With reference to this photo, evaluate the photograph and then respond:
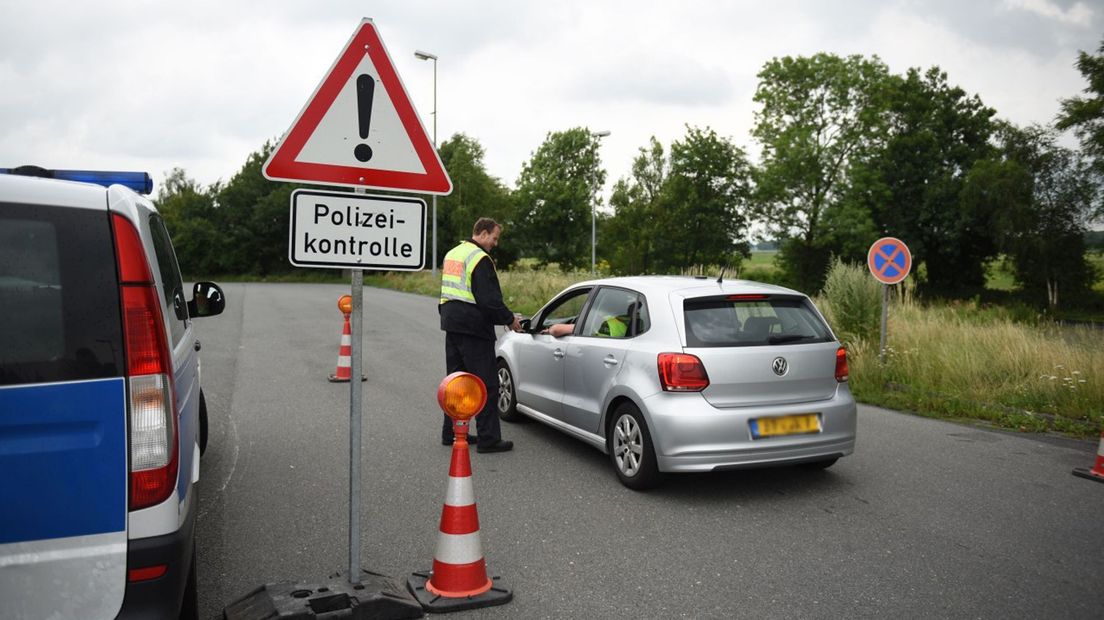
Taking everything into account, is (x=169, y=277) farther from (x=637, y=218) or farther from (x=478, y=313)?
(x=637, y=218)

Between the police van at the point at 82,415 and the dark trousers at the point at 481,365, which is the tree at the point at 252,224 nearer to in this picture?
the dark trousers at the point at 481,365

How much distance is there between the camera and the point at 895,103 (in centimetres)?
4681

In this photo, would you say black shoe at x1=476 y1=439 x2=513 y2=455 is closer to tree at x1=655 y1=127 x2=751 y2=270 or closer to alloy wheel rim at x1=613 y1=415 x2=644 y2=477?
A: alloy wheel rim at x1=613 y1=415 x2=644 y2=477

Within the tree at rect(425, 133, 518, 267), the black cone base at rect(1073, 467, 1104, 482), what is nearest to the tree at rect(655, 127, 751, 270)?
the tree at rect(425, 133, 518, 267)

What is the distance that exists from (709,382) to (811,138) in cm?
4412

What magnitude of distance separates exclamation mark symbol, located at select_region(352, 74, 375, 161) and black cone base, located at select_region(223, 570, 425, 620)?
1940mm

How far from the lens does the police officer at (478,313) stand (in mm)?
6707

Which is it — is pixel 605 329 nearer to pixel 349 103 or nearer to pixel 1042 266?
pixel 349 103

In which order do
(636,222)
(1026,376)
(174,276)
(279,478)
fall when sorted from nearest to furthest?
1. (174,276)
2. (279,478)
3. (1026,376)
4. (636,222)

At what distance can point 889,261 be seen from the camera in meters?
11.0

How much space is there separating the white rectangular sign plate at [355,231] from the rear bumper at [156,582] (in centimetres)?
129

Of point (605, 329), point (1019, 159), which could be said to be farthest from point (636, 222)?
point (605, 329)

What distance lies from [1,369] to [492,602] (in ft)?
7.51

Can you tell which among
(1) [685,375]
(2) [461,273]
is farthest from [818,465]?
(2) [461,273]
